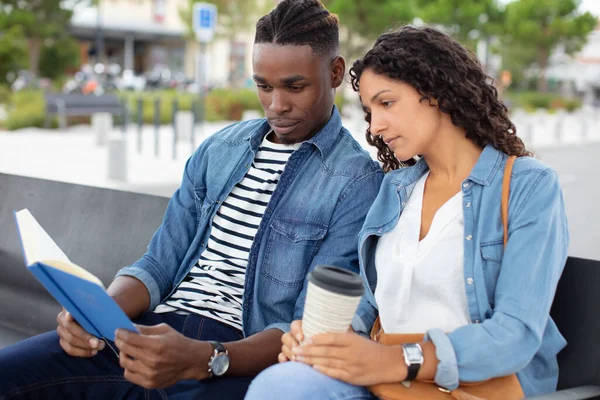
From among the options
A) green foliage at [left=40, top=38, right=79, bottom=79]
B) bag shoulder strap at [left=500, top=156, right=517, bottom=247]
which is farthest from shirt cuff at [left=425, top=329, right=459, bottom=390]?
green foliage at [left=40, top=38, right=79, bottom=79]

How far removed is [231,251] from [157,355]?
0.68 meters

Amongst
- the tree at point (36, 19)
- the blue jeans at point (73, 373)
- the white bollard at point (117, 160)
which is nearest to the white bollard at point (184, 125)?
the white bollard at point (117, 160)

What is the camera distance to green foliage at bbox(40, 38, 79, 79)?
24.8 m

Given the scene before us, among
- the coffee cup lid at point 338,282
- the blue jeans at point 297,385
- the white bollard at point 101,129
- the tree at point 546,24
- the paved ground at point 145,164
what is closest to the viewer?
the coffee cup lid at point 338,282

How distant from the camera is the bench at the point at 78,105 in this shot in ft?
65.3

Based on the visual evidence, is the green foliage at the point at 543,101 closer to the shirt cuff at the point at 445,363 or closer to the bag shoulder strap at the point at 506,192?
the bag shoulder strap at the point at 506,192

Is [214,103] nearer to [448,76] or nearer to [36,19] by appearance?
[36,19]

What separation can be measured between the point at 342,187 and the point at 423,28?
596 mm

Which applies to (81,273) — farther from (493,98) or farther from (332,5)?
(332,5)

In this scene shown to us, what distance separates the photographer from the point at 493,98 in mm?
2475

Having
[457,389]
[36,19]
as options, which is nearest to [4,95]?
[36,19]

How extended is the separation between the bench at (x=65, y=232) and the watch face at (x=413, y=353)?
5.66 ft

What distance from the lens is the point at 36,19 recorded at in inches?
936

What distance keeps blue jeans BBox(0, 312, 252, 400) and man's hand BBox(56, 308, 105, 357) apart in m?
0.08
